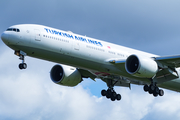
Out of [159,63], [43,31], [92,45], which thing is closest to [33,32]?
[43,31]

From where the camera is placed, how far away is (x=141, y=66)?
119ft

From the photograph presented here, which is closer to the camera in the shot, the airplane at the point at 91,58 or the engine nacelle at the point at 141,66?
the airplane at the point at 91,58

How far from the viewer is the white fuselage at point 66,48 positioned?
113 feet

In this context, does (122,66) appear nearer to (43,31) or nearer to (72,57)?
(72,57)

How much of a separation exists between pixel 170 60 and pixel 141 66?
147 inches

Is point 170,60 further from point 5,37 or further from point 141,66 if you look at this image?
point 5,37

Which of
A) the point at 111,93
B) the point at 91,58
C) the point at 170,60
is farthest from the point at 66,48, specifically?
the point at 170,60

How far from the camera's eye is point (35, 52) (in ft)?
114

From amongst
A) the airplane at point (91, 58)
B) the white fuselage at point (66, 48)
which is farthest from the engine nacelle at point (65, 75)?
the white fuselage at point (66, 48)

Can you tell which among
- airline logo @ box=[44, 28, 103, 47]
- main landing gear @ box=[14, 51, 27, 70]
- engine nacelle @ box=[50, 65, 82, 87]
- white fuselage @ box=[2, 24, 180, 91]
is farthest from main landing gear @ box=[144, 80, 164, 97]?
main landing gear @ box=[14, 51, 27, 70]

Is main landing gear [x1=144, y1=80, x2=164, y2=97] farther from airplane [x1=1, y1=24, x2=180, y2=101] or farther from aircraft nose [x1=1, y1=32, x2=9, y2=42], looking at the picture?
aircraft nose [x1=1, y1=32, x2=9, y2=42]

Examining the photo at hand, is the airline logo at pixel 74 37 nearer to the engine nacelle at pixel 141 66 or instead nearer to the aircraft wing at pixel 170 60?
the engine nacelle at pixel 141 66

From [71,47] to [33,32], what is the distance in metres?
3.94

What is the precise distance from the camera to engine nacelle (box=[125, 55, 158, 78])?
36.4 m
